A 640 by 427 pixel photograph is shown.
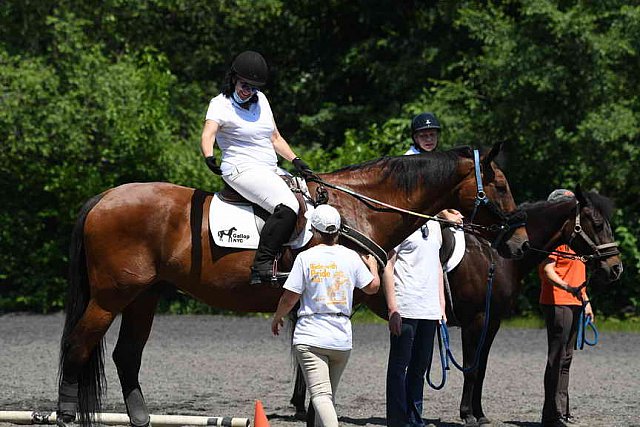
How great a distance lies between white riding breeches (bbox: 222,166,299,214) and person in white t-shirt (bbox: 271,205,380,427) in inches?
29.1

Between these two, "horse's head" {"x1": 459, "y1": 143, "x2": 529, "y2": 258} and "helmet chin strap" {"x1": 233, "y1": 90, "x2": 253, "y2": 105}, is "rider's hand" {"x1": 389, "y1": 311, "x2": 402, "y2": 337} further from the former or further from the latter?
"helmet chin strap" {"x1": 233, "y1": 90, "x2": 253, "y2": 105}

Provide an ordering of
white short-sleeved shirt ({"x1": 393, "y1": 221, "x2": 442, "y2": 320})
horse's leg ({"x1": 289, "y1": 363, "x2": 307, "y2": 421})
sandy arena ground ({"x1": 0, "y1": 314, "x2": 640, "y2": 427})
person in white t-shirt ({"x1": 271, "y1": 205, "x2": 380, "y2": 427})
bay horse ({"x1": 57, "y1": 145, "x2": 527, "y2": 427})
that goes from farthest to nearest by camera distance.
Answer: sandy arena ground ({"x1": 0, "y1": 314, "x2": 640, "y2": 427}), horse's leg ({"x1": 289, "y1": 363, "x2": 307, "y2": 421}), white short-sleeved shirt ({"x1": 393, "y1": 221, "x2": 442, "y2": 320}), bay horse ({"x1": 57, "y1": 145, "x2": 527, "y2": 427}), person in white t-shirt ({"x1": 271, "y1": 205, "x2": 380, "y2": 427})

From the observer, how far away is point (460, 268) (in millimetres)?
8539

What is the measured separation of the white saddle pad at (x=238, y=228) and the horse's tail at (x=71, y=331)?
3.08 feet

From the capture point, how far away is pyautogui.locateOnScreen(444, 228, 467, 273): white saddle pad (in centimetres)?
852

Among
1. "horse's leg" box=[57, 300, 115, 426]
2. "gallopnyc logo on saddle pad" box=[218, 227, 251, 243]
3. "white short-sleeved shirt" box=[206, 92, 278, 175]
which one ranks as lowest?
"horse's leg" box=[57, 300, 115, 426]

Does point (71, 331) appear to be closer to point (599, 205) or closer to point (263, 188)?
point (263, 188)

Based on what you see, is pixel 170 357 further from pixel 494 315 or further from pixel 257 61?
pixel 257 61

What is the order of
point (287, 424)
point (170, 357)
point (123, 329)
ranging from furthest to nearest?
point (170, 357)
point (287, 424)
point (123, 329)

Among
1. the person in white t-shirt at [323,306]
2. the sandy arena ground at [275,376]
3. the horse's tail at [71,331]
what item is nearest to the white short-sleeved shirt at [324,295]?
the person in white t-shirt at [323,306]

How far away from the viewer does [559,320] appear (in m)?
8.38

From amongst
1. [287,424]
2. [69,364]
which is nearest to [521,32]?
[287,424]

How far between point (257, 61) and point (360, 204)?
1152 millimetres

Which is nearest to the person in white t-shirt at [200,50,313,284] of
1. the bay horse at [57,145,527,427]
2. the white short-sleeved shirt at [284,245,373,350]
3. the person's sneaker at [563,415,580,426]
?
the bay horse at [57,145,527,427]
